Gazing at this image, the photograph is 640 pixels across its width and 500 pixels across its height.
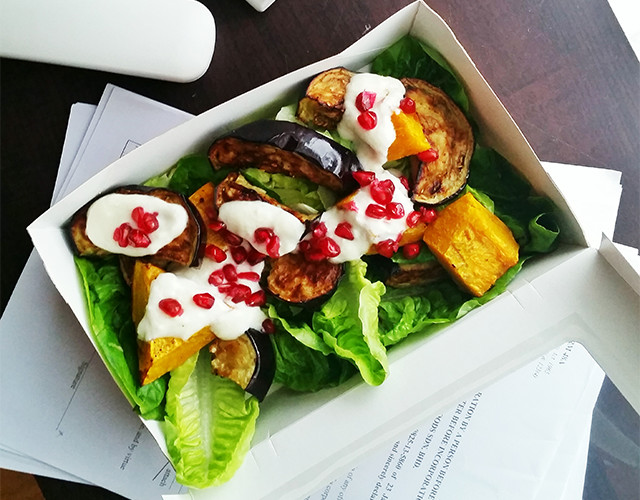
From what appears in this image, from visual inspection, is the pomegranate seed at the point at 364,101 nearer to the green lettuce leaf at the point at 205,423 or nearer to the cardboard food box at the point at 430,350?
the cardboard food box at the point at 430,350

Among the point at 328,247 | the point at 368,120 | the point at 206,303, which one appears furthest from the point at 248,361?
the point at 368,120

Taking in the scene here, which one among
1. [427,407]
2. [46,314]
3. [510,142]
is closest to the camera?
[427,407]

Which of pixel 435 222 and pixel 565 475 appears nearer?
pixel 435 222

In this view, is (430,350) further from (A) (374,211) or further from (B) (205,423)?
(B) (205,423)

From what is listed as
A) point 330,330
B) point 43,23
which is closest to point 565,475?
point 330,330

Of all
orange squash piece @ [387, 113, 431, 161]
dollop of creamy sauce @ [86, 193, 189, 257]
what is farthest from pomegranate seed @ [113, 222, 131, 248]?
orange squash piece @ [387, 113, 431, 161]

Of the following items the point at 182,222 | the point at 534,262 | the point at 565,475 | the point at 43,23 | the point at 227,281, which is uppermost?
the point at 43,23

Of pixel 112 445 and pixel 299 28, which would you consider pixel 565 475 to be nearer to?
pixel 112 445

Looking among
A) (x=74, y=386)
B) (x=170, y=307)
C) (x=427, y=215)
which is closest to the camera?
(x=170, y=307)
